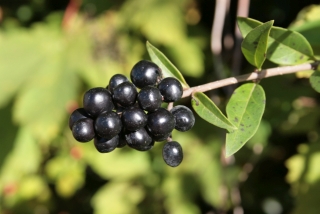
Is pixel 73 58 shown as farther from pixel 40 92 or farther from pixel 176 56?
pixel 176 56

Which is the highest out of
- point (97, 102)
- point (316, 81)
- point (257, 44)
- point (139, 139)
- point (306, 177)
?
point (97, 102)

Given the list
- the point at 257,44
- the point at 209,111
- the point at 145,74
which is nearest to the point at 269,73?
the point at 257,44

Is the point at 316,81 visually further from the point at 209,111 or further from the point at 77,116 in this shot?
the point at 77,116

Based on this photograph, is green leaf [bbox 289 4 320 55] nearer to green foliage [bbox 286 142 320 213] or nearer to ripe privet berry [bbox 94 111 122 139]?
green foliage [bbox 286 142 320 213]

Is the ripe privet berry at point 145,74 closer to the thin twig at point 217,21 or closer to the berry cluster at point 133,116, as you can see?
the berry cluster at point 133,116

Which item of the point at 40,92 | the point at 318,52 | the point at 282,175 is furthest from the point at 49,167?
the point at 318,52

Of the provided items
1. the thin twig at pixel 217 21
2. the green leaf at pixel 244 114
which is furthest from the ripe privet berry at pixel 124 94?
the thin twig at pixel 217 21

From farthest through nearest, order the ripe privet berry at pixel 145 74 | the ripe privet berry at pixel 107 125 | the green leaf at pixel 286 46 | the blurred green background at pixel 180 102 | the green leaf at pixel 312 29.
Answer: the blurred green background at pixel 180 102, the green leaf at pixel 312 29, the green leaf at pixel 286 46, the ripe privet berry at pixel 145 74, the ripe privet berry at pixel 107 125
